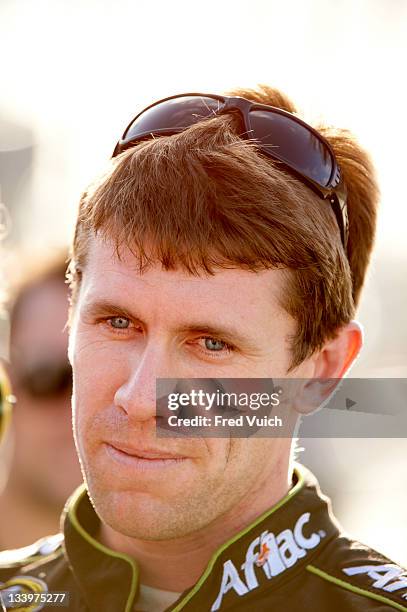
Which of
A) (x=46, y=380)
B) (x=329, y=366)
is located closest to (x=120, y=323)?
(x=329, y=366)

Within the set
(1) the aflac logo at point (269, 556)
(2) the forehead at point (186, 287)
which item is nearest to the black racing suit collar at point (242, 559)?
(1) the aflac logo at point (269, 556)

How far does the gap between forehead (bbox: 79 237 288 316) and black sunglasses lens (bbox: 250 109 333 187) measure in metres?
0.40

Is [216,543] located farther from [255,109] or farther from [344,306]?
[255,109]

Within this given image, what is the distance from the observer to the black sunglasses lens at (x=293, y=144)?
3277 mm

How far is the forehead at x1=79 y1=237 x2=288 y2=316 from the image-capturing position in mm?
3004

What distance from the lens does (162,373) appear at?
9.75 ft

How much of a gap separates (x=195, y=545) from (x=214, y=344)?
0.69 m

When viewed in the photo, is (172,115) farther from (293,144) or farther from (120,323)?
(120,323)

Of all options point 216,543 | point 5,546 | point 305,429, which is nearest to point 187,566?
point 216,543

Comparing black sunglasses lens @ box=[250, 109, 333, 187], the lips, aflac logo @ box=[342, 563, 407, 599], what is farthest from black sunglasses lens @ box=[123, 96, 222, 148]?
aflac logo @ box=[342, 563, 407, 599]

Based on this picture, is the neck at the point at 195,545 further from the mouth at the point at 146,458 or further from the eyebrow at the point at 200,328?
the eyebrow at the point at 200,328

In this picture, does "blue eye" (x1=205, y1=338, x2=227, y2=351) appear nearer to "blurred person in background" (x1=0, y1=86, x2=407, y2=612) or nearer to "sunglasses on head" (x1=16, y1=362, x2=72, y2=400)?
"blurred person in background" (x1=0, y1=86, x2=407, y2=612)

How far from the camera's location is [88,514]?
3561 mm

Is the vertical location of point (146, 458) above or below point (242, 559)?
above
